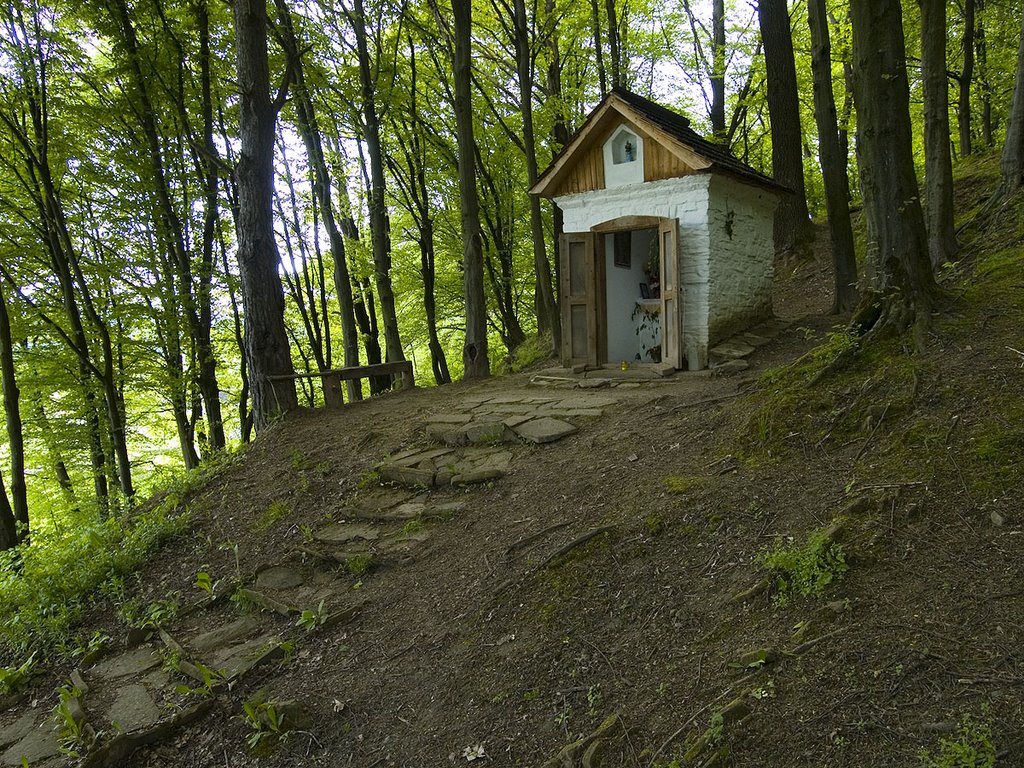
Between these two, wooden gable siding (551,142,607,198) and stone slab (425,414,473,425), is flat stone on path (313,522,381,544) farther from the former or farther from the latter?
wooden gable siding (551,142,607,198)

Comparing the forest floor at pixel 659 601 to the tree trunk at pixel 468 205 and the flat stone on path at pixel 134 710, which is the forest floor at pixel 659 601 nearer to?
the flat stone on path at pixel 134 710

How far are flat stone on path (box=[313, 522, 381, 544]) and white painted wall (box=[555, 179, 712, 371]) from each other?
221 inches

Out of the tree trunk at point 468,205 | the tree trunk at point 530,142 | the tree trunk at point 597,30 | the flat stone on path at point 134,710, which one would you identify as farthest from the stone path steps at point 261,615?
the tree trunk at point 597,30

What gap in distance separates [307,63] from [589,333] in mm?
8412

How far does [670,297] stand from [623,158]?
2.47 m

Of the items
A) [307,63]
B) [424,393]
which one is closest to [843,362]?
[424,393]

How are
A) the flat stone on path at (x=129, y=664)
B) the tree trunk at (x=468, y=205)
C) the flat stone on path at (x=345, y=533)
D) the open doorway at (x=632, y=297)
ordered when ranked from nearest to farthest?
the flat stone on path at (x=129, y=664) → the flat stone on path at (x=345, y=533) → the tree trunk at (x=468, y=205) → the open doorway at (x=632, y=297)

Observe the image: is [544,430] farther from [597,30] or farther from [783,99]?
[597,30]

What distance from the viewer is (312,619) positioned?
4352mm

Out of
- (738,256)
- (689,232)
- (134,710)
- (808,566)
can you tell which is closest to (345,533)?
(134,710)

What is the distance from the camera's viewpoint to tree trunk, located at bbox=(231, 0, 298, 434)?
840cm

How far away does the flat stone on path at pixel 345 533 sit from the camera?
541cm

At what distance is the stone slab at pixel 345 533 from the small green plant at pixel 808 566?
343cm

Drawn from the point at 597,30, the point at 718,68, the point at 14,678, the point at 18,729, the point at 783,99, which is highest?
the point at 597,30
